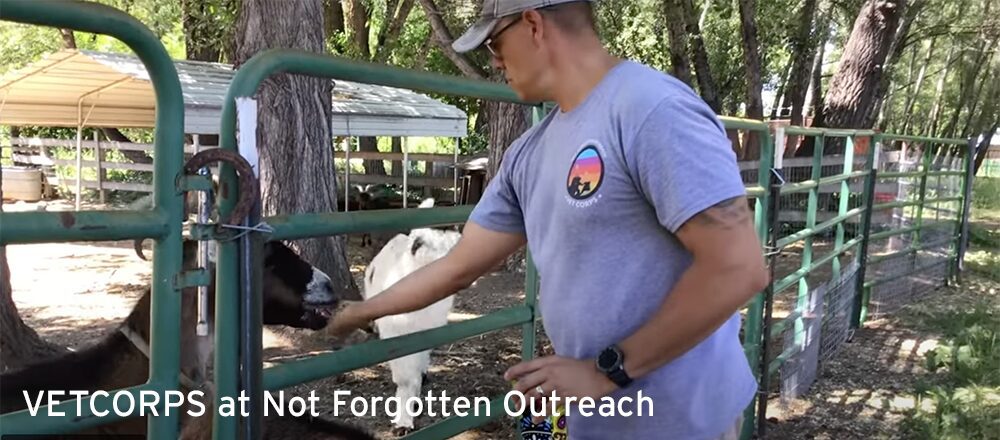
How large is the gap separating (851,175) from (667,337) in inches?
198

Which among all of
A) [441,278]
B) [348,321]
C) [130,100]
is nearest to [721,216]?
[441,278]

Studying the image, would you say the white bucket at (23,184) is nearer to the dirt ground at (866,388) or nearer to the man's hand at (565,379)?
the dirt ground at (866,388)

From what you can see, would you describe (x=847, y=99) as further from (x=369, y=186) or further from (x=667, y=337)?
(x=667, y=337)

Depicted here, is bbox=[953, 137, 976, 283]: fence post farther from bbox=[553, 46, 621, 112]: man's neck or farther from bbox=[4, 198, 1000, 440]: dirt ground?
bbox=[553, 46, 621, 112]: man's neck

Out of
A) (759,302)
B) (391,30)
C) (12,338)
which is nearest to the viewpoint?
(759,302)

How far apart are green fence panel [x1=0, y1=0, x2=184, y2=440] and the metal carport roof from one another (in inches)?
342

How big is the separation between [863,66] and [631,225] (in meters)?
11.6

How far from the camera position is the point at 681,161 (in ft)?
4.42

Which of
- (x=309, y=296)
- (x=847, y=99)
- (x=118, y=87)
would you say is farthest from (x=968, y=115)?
(x=309, y=296)

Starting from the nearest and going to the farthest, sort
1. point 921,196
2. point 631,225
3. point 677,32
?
1. point 631,225
2. point 921,196
3. point 677,32

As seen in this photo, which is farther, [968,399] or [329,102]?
[329,102]

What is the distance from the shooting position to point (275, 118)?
6.70m

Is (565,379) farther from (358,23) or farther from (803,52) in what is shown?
(358,23)

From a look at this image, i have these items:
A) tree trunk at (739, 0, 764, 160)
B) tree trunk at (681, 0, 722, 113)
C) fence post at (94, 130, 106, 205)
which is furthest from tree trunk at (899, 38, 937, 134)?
fence post at (94, 130, 106, 205)
